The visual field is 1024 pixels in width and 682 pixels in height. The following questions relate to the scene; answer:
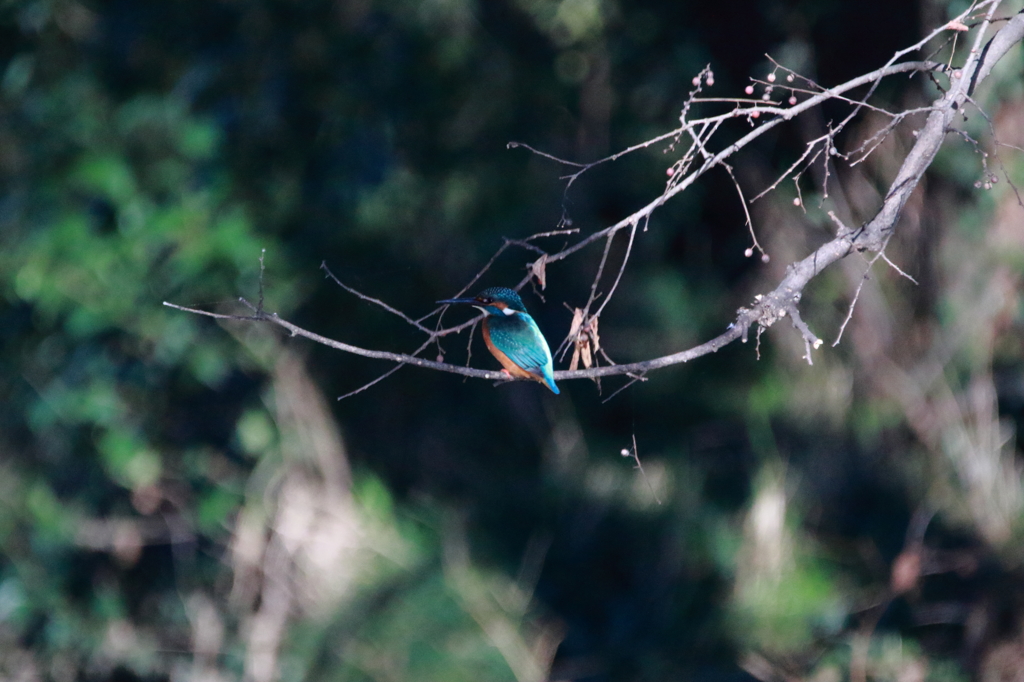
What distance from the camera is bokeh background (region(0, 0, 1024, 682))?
4.49 metres

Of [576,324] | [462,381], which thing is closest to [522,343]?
[576,324]

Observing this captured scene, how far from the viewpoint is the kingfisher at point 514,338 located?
2592 millimetres

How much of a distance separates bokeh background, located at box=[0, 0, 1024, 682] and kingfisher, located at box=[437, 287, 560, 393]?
1.82 m

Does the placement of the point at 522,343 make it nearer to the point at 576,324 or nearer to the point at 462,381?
the point at 576,324

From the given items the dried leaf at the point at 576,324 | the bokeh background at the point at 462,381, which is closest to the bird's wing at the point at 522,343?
the dried leaf at the point at 576,324

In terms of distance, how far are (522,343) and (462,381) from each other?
300 centimetres

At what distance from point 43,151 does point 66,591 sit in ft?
8.03

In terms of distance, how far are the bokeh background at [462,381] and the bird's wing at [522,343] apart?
1839 millimetres

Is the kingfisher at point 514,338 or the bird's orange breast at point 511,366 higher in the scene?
the kingfisher at point 514,338

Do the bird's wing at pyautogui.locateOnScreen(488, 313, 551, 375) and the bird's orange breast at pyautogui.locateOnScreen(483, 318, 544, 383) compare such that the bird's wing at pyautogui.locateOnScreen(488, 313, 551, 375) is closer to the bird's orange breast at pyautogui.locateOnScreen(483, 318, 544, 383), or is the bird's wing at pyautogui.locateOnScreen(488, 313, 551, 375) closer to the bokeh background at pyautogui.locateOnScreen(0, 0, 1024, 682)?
the bird's orange breast at pyautogui.locateOnScreen(483, 318, 544, 383)

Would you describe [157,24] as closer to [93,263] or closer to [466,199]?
[93,263]

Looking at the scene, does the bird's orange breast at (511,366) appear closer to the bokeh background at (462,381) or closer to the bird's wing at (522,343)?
the bird's wing at (522,343)

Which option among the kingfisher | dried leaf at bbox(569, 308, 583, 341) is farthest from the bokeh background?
dried leaf at bbox(569, 308, 583, 341)

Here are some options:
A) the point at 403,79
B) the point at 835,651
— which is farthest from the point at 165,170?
the point at 835,651
